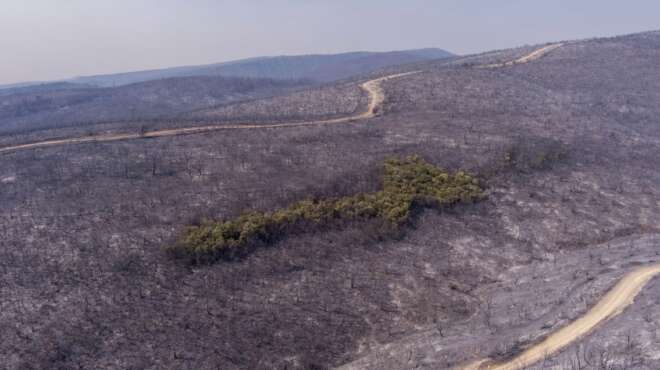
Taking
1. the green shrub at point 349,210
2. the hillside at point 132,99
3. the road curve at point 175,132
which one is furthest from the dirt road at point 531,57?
the green shrub at point 349,210

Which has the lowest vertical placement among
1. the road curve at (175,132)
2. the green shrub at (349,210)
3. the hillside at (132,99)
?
the green shrub at (349,210)

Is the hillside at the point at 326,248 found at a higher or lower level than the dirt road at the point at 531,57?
lower

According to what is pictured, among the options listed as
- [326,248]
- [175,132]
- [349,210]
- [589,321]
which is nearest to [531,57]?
[175,132]

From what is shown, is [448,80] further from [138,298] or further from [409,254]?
[138,298]

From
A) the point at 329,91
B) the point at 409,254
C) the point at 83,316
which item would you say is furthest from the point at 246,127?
the point at 83,316

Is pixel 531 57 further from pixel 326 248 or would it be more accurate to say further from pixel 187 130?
pixel 326 248

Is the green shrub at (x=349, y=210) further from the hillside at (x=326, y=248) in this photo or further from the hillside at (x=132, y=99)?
the hillside at (x=132, y=99)
